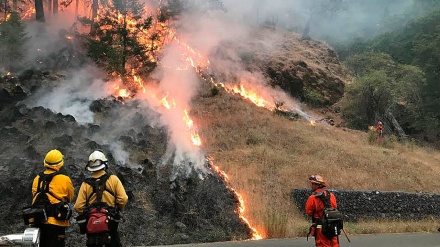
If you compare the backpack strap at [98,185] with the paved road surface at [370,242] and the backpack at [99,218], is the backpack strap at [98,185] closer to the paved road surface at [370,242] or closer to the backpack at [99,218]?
the backpack at [99,218]

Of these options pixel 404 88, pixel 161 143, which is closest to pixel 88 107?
pixel 161 143

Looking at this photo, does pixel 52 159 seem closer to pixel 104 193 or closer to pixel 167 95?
pixel 104 193

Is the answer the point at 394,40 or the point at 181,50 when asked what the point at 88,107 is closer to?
the point at 181,50

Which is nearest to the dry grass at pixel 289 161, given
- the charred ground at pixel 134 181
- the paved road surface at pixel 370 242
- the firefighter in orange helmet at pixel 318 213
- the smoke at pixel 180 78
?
the paved road surface at pixel 370 242

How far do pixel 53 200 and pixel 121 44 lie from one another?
17736mm

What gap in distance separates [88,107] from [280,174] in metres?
8.83

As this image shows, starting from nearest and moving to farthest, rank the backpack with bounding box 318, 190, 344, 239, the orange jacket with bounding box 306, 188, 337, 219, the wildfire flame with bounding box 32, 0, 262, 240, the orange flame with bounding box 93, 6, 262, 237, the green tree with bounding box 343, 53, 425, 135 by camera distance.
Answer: the backpack with bounding box 318, 190, 344, 239 → the orange jacket with bounding box 306, 188, 337, 219 → the orange flame with bounding box 93, 6, 262, 237 → the wildfire flame with bounding box 32, 0, 262, 240 → the green tree with bounding box 343, 53, 425, 135

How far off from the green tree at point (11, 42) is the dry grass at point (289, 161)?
9.93 metres

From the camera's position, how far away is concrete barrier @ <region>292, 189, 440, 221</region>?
1398 centimetres

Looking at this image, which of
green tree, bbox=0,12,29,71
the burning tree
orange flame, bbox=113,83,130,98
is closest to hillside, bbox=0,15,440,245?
orange flame, bbox=113,83,130,98

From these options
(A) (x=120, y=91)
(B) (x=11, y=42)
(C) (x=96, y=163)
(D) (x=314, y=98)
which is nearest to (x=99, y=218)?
(C) (x=96, y=163)

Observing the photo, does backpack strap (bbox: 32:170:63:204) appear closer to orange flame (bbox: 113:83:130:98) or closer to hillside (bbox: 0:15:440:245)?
hillside (bbox: 0:15:440:245)

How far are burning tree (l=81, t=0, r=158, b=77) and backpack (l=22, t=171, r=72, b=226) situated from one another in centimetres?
1671

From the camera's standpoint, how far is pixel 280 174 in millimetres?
16469
